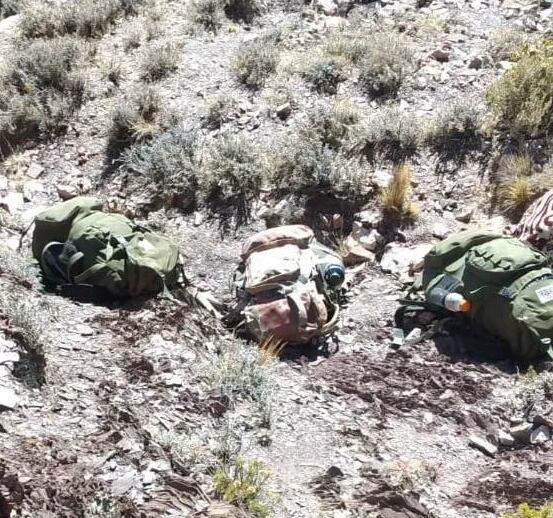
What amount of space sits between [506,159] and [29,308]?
4452 mm

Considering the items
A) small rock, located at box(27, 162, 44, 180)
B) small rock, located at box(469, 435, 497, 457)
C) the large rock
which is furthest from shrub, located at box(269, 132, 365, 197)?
small rock, located at box(469, 435, 497, 457)

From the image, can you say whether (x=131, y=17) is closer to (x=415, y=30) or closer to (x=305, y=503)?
(x=415, y=30)

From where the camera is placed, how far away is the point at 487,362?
18.0 feet

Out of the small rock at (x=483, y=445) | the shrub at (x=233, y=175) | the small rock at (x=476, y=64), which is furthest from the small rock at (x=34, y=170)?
the small rock at (x=483, y=445)

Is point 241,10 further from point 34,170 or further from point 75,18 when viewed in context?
point 34,170

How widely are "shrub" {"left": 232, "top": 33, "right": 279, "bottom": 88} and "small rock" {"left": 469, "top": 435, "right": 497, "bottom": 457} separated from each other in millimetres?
5172

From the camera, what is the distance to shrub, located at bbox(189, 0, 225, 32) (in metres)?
9.80

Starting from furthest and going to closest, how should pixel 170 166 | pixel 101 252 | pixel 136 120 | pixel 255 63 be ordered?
pixel 255 63, pixel 136 120, pixel 170 166, pixel 101 252

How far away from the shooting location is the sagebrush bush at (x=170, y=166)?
24.5 ft

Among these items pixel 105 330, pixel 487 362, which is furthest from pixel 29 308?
pixel 487 362

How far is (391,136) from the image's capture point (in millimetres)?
7578

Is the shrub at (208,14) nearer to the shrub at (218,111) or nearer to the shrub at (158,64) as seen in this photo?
the shrub at (158,64)

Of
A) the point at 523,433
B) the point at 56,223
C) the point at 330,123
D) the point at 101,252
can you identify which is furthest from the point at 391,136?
the point at 523,433

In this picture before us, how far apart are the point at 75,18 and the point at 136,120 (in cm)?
262
